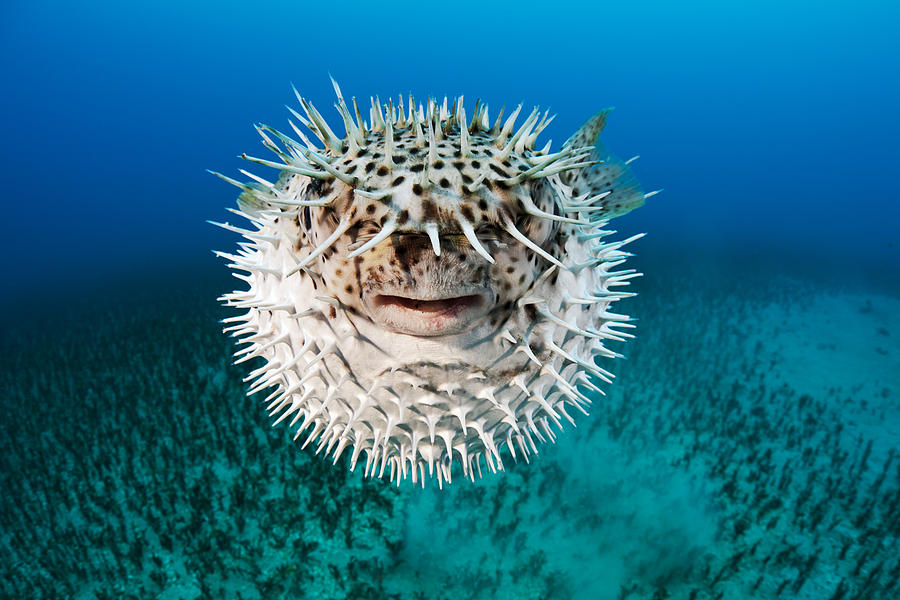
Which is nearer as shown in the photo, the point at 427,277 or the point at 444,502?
the point at 427,277

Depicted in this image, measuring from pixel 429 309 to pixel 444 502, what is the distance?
3.71 meters

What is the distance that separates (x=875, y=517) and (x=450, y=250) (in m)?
6.14

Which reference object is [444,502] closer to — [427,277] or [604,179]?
[604,179]

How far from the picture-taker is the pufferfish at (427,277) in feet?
2.51

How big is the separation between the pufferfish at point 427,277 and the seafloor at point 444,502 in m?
2.97

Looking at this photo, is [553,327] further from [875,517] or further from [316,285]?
[875,517]

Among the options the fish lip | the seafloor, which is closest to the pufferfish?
the fish lip

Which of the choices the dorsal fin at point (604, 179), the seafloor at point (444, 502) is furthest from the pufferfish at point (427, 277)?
the seafloor at point (444, 502)

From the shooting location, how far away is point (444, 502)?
4.00 meters

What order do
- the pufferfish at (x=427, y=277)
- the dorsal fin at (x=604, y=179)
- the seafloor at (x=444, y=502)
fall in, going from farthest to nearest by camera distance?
the seafloor at (x=444, y=502)
the dorsal fin at (x=604, y=179)
the pufferfish at (x=427, y=277)

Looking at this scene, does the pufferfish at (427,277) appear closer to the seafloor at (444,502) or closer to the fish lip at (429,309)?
the fish lip at (429,309)

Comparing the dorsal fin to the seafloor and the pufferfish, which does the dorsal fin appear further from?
the seafloor

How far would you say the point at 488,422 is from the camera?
3.67 ft

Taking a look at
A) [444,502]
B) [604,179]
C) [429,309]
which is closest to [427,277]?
[429,309]
